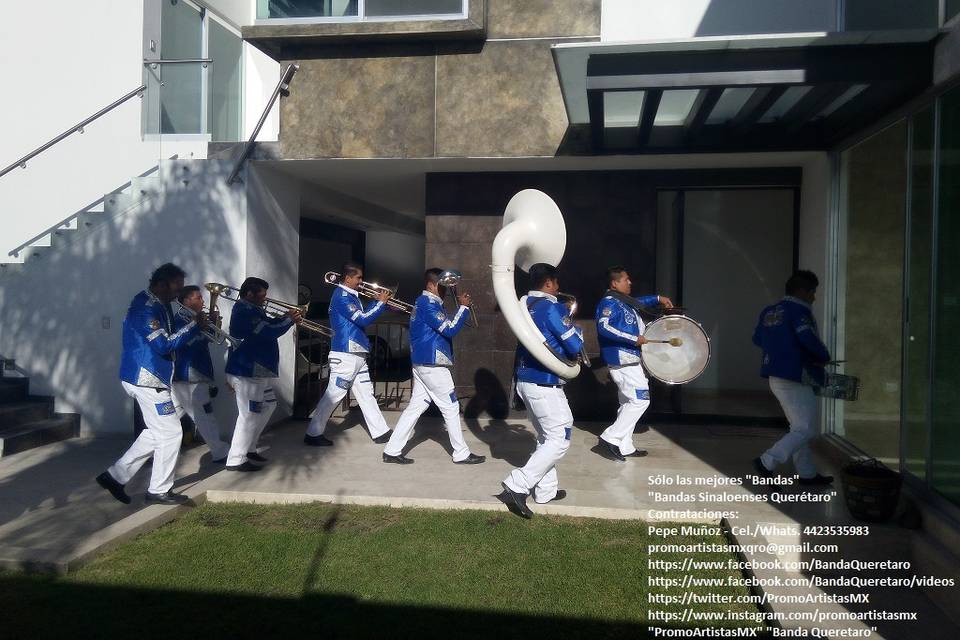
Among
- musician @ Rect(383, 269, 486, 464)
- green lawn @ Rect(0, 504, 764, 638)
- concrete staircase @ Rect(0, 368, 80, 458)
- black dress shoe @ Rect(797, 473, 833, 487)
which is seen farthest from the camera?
concrete staircase @ Rect(0, 368, 80, 458)

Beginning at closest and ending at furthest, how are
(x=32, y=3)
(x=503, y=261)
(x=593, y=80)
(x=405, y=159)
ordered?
(x=503, y=261), (x=593, y=80), (x=405, y=159), (x=32, y=3)

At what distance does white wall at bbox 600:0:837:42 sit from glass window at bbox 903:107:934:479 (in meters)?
2.48

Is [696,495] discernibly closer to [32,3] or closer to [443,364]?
[443,364]

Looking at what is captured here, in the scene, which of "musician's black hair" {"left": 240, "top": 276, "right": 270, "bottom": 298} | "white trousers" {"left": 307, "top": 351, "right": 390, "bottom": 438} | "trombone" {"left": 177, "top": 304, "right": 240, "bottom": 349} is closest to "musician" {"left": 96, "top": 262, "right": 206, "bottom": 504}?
"trombone" {"left": 177, "top": 304, "right": 240, "bottom": 349}

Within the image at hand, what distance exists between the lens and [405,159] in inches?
332

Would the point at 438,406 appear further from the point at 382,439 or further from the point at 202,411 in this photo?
the point at 202,411

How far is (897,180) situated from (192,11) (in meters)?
7.74

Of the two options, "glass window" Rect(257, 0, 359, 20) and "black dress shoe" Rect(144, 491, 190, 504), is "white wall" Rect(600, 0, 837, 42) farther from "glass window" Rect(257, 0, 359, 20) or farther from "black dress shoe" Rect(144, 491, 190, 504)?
"black dress shoe" Rect(144, 491, 190, 504)

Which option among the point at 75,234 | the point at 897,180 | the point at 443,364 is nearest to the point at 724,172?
the point at 897,180

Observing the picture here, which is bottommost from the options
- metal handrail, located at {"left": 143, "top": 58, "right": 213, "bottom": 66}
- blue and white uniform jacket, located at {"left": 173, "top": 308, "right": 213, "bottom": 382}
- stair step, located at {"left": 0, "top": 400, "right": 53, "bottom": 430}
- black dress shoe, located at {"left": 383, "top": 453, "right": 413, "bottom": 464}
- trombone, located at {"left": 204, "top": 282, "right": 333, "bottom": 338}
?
black dress shoe, located at {"left": 383, "top": 453, "right": 413, "bottom": 464}

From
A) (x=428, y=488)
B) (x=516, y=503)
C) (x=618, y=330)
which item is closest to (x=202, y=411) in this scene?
(x=428, y=488)

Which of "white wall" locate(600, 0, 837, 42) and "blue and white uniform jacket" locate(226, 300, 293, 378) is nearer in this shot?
"blue and white uniform jacket" locate(226, 300, 293, 378)

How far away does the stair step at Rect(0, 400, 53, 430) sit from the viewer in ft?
25.7

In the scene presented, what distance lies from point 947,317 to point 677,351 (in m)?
2.10
